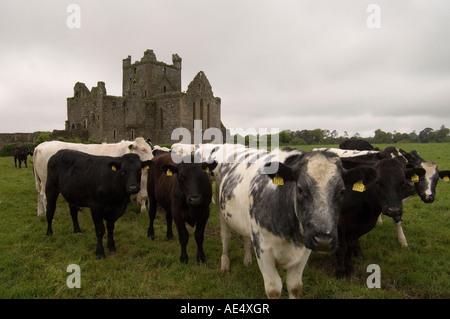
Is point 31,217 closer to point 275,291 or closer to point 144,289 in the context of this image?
point 144,289

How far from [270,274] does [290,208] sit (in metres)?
0.88

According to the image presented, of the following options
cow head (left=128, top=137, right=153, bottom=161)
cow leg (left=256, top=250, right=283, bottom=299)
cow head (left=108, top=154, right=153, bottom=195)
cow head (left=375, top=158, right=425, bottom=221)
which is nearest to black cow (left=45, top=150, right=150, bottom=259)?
cow head (left=108, top=154, right=153, bottom=195)

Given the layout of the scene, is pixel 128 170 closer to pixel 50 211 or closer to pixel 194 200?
pixel 194 200

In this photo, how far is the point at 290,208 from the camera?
314 centimetres

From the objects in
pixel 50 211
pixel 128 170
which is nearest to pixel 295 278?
pixel 128 170

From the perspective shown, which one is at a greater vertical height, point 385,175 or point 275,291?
point 385,175

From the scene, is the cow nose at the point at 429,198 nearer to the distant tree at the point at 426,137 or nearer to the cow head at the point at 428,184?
the cow head at the point at 428,184

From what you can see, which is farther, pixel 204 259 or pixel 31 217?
pixel 31 217

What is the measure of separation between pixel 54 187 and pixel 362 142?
9.26 m

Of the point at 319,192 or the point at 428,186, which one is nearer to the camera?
the point at 319,192

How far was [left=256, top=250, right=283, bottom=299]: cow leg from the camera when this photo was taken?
11.0 feet
